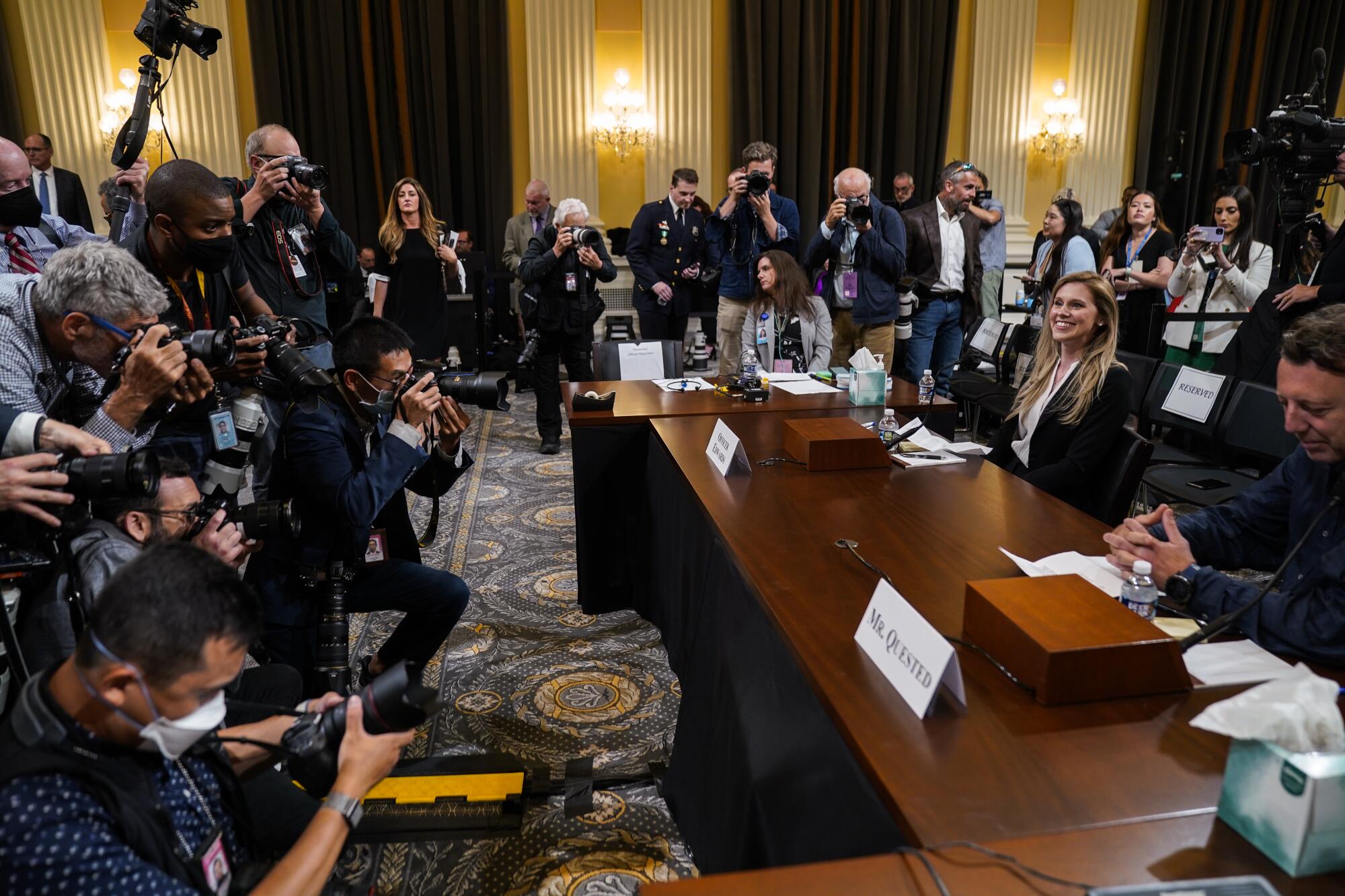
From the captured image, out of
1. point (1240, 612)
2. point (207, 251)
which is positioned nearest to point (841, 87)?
point (207, 251)

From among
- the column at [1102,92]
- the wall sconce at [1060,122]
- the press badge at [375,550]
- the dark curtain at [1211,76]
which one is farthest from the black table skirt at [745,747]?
the dark curtain at [1211,76]

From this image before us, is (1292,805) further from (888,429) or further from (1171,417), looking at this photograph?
(1171,417)

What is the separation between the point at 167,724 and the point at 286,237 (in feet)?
8.38

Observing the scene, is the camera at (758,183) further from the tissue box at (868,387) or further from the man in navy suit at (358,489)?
the man in navy suit at (358,489)

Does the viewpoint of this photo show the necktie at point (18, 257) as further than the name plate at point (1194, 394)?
No

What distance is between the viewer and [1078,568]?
1.58 metres

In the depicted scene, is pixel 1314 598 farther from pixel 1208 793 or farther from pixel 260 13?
pixel 260 13

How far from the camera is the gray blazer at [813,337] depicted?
4.01 metres

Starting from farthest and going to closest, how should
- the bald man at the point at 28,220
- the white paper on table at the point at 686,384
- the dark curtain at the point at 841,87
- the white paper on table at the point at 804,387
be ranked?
the dark curtain at the point at 841,87 → the white paper on table at the point at 686,384 → the white paper on table at the point at 804,387 → the bald man at the point at 28,220

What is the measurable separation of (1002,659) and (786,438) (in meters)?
1.27

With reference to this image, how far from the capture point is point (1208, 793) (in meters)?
0.99

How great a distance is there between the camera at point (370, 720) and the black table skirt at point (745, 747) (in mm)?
512

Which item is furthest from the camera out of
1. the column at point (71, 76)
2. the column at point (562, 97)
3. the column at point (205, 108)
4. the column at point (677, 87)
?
the column at point (677, 87)

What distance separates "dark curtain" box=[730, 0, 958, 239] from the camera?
7.60 m
